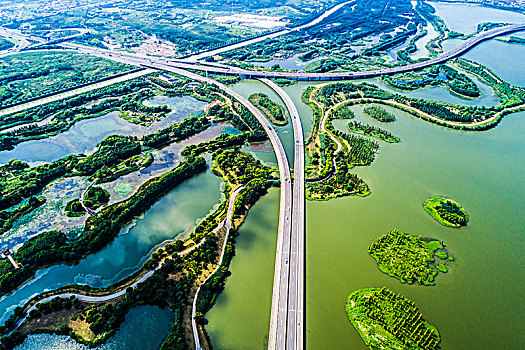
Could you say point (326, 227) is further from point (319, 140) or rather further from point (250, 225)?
point (319, 140)

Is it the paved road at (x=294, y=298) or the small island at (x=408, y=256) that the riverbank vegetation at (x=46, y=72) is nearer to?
the paved road at (x=294, y=298)

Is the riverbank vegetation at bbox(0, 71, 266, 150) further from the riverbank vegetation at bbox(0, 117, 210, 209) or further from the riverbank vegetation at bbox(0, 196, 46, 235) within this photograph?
the riverbank vegetation at bbox(0, 196, 46, 235)

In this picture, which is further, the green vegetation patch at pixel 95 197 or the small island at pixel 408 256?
the green vegetation patch at pixel 95 197

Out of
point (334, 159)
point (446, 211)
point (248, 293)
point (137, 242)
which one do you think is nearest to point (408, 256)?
point (446, 211)

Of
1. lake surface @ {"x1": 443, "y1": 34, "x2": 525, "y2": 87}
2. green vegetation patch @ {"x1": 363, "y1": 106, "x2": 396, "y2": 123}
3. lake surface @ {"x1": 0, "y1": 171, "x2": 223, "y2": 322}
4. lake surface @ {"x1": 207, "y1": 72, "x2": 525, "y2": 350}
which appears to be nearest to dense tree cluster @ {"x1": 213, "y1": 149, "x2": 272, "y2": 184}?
lake surface @ {"x1": 0, "y1": 171, "x2": 223, "y2": 322}

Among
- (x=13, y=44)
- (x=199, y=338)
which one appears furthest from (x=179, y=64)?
(x=199, y=338)

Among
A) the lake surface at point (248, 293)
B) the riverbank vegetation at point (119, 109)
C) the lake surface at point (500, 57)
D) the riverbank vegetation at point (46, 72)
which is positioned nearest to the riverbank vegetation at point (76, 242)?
the lake surface at point (248, 293)
